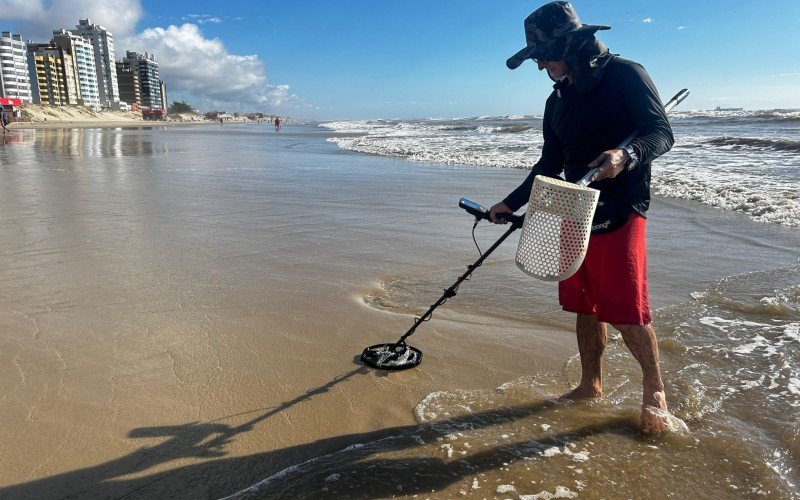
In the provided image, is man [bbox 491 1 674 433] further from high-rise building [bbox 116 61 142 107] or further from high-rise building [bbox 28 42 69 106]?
high-rise building [bbox 116 61 142 107]

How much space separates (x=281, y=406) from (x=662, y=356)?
7.85 ft

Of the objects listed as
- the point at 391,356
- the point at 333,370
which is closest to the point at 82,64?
the point at 333,370

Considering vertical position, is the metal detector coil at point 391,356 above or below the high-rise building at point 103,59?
below

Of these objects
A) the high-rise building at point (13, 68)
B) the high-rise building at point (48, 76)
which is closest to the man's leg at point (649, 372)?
the high-rise building at point (13, 68)

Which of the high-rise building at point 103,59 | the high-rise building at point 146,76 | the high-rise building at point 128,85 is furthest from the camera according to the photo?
the high-rise building at point 146,76

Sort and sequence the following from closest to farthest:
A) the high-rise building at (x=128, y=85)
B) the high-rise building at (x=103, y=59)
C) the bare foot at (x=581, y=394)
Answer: the bare foot at (x=581, y=394), the high-rise building at (x=103, y=59), the high-rise building at (x=128, y=85)

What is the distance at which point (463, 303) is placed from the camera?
4.26 metres

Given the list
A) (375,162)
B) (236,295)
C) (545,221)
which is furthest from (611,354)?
(375,162)

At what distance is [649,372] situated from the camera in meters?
2.54

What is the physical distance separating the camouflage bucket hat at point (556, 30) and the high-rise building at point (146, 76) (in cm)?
20692

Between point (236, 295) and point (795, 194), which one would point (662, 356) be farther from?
point (795, 194)

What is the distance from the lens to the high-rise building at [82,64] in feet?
443

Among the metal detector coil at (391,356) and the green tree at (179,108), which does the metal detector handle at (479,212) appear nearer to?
the metal detector coil at (391,356)

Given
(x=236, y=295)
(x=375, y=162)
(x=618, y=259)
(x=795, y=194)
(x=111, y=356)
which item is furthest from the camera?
(x=375, y=162)
